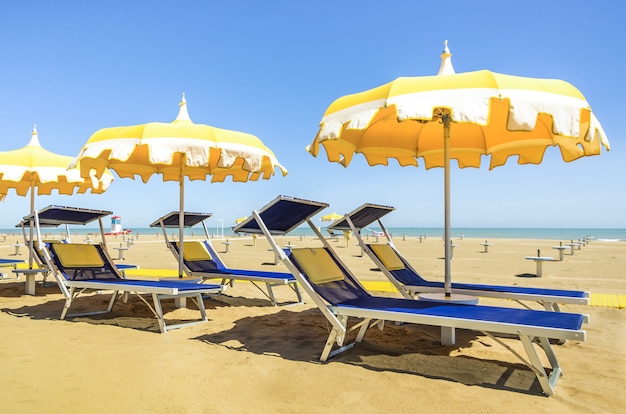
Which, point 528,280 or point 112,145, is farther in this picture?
point 528,280

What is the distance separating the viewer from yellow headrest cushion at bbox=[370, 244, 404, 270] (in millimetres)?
5797

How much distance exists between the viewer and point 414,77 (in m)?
3.87

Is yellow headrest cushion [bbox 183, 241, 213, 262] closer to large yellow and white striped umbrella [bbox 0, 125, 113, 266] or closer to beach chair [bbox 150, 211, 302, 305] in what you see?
beach chair [bbox 150, 211, 302, 305]

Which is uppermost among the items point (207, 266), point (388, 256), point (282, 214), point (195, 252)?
point (282, 214)

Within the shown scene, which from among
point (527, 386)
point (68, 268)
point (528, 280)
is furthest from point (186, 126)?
point (528, 280)

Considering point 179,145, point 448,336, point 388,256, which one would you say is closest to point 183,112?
point 179,145

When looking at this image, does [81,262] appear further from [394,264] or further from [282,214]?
[394,264]

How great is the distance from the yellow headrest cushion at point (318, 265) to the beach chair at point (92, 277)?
150cm

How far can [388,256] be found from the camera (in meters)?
6.00

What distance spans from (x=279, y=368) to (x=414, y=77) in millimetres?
2734

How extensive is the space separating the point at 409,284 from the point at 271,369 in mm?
2577

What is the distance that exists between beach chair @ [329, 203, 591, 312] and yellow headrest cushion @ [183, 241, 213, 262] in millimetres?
2800

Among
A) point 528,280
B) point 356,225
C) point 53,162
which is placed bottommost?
point 528,280

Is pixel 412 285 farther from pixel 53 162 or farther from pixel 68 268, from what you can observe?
pixel 53 162
